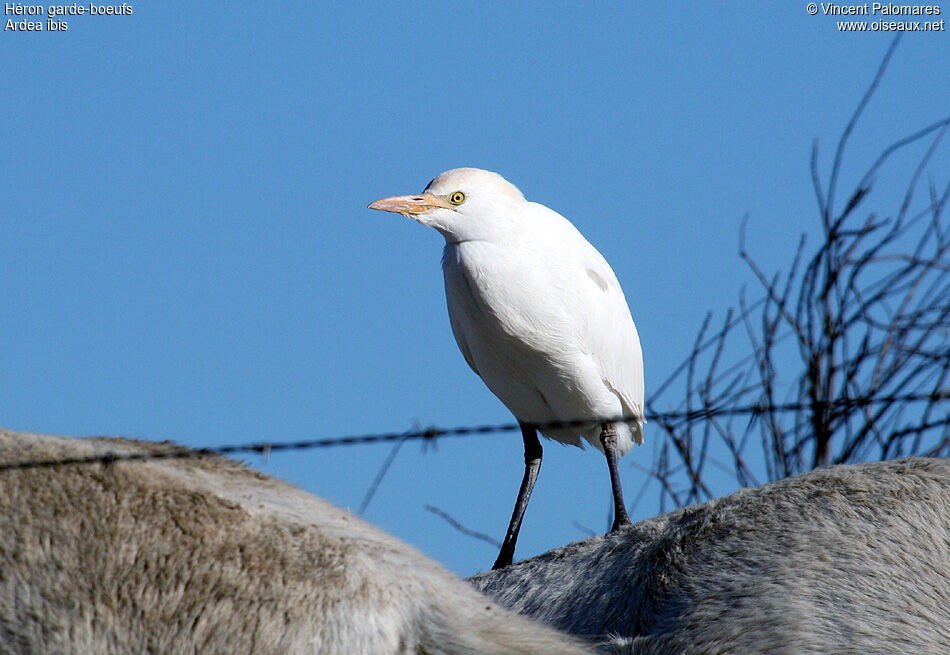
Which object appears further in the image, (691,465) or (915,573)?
(691,465)

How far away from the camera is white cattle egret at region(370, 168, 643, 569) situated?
5793 millimetres

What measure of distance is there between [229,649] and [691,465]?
22.0ft

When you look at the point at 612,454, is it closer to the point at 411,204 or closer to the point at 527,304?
the point at 527,304

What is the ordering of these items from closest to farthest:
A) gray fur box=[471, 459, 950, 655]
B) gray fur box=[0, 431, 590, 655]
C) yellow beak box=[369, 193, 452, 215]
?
gray fur box=[0, 431, 590, 655] < gray fur box=[471, 459, 950, 655] < yellow beak box=[369, 193, 452, 215]

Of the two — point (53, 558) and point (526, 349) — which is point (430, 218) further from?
point (53, 558)

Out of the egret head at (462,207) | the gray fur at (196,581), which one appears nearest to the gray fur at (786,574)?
the gray fur at (196,581)

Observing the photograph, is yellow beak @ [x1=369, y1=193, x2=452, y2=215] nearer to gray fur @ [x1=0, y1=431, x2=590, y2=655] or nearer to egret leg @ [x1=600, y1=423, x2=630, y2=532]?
egret leg @ [x1=600, y1=423, x2=630, y2=532]

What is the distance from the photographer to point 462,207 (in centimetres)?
583

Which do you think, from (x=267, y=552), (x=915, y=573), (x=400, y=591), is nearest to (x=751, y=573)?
(x=915, y=573)

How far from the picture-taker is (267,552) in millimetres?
3334

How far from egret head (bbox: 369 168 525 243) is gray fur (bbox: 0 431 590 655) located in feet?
8.11

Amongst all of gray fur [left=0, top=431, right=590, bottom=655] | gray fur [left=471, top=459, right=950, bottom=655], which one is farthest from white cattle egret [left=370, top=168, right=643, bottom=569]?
gray fur [left=0, top=431, right=590, bottom=655]

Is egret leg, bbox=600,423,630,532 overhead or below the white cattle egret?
below

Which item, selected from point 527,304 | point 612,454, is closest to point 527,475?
point 612,454
